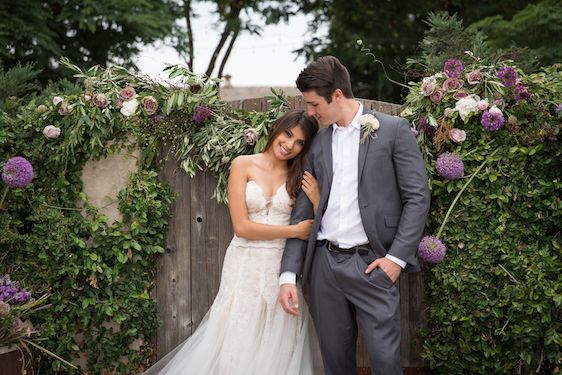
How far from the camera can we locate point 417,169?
3225 mm

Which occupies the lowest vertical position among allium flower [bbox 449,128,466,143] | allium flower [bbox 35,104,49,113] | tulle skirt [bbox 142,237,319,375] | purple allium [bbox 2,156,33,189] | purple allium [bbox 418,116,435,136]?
tulle skirt [bbox 142,237,319,375]

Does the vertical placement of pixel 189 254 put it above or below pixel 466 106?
below

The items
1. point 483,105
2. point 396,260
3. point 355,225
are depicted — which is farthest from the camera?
point 483,105

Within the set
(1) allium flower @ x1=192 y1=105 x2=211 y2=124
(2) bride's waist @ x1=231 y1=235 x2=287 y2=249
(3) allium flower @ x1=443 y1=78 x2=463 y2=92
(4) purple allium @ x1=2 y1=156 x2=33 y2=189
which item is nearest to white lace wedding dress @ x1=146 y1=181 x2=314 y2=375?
(2) bride's waist @ x1=231 y1=235 x2=287 y2=249

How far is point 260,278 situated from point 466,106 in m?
1.62

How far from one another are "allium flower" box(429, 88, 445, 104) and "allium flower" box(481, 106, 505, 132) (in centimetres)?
29

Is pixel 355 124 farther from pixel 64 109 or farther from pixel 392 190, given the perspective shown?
pixel 64 109

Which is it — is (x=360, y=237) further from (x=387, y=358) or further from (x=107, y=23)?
(x=107, y=23)

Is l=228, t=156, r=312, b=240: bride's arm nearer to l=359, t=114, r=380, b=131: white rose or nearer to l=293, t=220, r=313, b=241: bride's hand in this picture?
l=293, t=220, r=313, b=241: bride's hand

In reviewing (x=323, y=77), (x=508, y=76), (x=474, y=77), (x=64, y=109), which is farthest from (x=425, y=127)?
(x=64, y=109)

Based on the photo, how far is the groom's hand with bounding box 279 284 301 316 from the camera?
11.4ft

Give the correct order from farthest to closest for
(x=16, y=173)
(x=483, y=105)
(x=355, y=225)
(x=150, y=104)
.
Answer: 1. (x=150, y=104)
2. (x=16, y=173)
3. (x=483, y=105)
4. (x=355, y=225)

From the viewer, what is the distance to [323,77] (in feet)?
10.8

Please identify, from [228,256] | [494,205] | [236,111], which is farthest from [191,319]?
[494,205]
